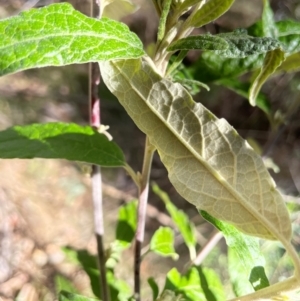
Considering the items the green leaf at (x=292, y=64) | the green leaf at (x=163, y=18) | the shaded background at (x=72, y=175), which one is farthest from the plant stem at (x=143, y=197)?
the shaded background at (x=72, y=175)

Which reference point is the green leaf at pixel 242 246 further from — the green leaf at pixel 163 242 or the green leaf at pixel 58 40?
the green leaf at pixel 163 242

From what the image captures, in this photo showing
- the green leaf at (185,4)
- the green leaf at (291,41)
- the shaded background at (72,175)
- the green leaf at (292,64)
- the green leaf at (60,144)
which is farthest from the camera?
the shaded background at (72,175)

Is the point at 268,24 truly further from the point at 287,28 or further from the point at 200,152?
the point at 200,152

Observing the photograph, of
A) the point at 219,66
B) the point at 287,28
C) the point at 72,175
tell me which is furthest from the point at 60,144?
the point at 72,175

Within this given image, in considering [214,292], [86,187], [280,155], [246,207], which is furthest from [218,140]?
[280,155]

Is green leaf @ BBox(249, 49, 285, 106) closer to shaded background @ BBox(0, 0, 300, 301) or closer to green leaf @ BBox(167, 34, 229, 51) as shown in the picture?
green leaf @ BBox(167, 34, 229, 51)

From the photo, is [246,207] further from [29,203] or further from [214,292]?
[29,203]
